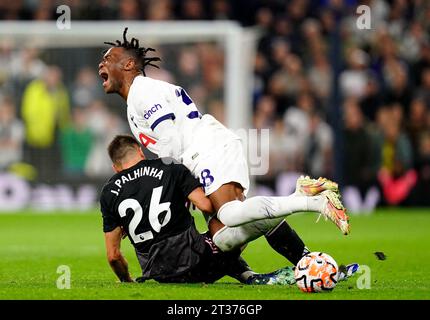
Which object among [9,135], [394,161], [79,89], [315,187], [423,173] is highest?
[315,187]

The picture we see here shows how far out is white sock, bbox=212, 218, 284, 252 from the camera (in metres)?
8.61

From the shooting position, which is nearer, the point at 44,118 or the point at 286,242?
the point at 286,242

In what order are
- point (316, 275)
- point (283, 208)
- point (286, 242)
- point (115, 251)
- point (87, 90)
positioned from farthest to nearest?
point (87, 90), point (286, 242), point (115, 251), point (283, 208), point (316, 275)

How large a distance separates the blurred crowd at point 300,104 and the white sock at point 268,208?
35.2ft

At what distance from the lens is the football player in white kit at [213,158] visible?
8.39 m

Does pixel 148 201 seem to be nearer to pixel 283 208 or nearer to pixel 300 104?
pixel 283 208

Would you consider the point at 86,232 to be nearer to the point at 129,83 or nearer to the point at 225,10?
the point at 129,83

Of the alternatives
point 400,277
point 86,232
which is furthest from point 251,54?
point 400,277

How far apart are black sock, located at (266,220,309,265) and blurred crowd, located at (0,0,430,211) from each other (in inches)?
399

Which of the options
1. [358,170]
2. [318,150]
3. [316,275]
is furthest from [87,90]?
[316,275]

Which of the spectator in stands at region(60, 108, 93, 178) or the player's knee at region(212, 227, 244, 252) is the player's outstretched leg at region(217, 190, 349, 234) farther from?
the spectator in stands at region(60, 108, 93, 178)

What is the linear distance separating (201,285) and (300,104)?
39.0 feet

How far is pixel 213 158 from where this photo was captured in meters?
8.88

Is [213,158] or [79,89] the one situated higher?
[213,158]
